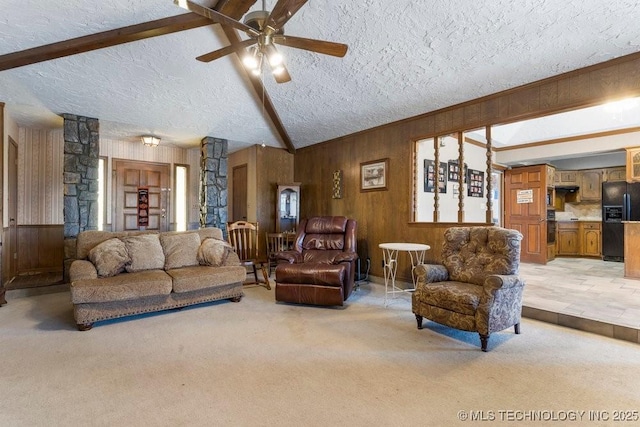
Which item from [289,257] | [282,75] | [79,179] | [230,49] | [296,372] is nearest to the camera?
[296,372]

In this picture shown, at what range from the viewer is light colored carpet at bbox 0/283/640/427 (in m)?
1.77

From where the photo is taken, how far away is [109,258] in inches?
132

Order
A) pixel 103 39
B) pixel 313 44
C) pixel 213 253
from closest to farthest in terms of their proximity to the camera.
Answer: pixel 313 44
pixel 103 39
pixel 213 253

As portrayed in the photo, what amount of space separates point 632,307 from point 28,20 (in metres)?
6.39

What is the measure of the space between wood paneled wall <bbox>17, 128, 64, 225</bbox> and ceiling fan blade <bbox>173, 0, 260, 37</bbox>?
497 cm

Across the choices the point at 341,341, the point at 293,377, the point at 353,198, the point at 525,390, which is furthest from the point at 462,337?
the point at 353,198

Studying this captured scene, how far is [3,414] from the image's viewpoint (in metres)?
1.74

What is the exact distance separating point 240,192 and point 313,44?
4.90m

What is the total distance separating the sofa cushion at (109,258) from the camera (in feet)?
10.8

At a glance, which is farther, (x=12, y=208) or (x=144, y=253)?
(x=12, y=208)

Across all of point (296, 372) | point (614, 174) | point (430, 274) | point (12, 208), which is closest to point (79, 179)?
point (12, 208)

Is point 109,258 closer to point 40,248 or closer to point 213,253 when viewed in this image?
point 213,253

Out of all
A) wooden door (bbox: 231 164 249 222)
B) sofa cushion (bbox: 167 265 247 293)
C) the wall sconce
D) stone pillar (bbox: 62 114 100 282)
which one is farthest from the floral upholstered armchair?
the wall sconce

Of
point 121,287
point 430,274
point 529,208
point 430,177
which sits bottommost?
point 121,287
